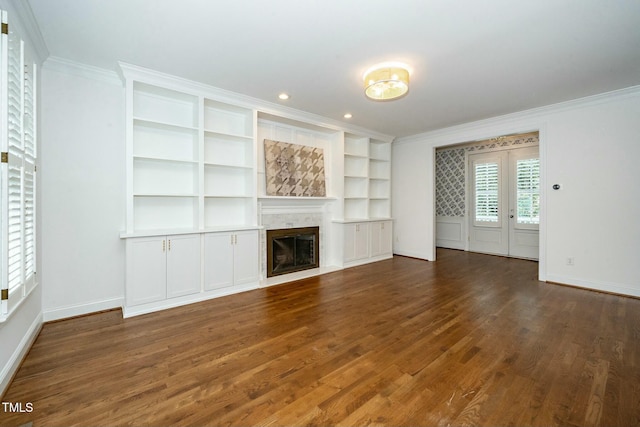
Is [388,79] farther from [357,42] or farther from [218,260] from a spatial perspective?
[218,260]

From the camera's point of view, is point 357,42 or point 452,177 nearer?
point 357,42

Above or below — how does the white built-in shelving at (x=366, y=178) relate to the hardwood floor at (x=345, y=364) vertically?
above

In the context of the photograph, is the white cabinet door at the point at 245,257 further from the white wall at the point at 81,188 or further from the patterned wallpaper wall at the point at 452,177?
the patterned wallpaper wall at the point at 452,177

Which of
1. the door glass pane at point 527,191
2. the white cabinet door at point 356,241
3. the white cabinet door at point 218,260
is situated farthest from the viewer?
the door glass pane at point 527,191

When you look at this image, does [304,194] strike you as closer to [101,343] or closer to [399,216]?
[399,216]

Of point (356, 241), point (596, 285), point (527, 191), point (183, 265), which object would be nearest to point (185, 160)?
point (183, 265)

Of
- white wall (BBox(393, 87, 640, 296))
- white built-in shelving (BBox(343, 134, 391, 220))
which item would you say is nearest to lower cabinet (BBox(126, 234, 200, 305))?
white built-in shelving (BBox(343, 134, 391, 220))

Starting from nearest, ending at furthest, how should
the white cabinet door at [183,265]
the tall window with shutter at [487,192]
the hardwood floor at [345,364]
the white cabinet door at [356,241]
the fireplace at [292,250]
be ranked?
the hardwood floor at [345,364], the white cabinet door at [183,265], the fireplace at [292,250], the white cabinet door at [356,241], the tall window with shutter at [487,192]

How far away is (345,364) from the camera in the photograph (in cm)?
217

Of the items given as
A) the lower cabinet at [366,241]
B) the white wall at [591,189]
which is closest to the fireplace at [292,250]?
the lower cabinet at [366,241]

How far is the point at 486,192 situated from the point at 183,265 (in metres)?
6.69

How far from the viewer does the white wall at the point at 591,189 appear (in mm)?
3746

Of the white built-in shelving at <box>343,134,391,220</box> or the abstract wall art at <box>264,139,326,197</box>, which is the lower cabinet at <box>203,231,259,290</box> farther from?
the white built-in shelving at <box>343,134,391,220</box>

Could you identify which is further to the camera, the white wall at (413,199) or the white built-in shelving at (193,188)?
the white wall at (413,199)
